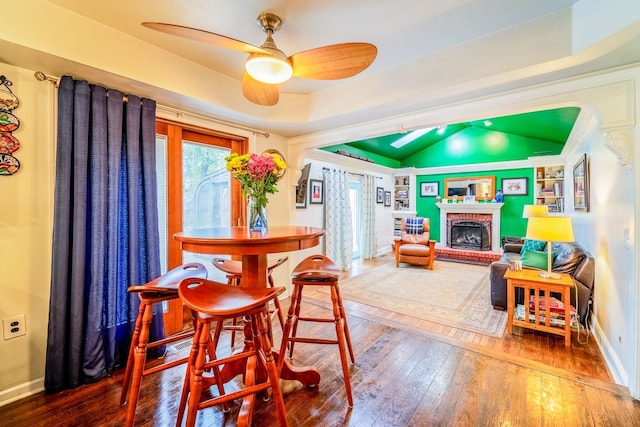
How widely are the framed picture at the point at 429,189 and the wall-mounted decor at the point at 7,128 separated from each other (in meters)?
7.45

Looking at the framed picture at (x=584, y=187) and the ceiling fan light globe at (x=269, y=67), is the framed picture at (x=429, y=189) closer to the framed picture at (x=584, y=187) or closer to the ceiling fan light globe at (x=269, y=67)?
the framed picture at (x=584, y=187)

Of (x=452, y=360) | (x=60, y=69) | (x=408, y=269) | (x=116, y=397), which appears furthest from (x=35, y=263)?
(x=408, y=269)

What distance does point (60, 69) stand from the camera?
1.72 meters

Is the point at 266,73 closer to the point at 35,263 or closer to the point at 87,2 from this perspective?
the point at 87,2

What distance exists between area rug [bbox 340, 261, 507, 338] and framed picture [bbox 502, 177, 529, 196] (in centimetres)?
210

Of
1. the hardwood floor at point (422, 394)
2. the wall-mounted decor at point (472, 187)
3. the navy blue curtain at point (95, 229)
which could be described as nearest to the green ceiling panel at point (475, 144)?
the wall-mounted decor at point (472, 187)

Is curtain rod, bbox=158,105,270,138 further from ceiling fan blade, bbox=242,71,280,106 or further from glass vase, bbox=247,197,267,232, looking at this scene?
glass vase, bbox=247,197,267,232

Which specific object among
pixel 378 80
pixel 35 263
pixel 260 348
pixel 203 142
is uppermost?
pixel 378 80

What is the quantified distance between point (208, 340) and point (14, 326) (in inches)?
Result: 61.0

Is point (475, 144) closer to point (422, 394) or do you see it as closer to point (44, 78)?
point (422, 394)

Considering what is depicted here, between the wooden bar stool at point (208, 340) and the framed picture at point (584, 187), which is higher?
the framed picture at point (584, 187)

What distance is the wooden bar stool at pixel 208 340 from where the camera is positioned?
110 cm

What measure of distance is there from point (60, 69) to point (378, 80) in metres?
2.31

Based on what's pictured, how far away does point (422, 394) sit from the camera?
171cm
